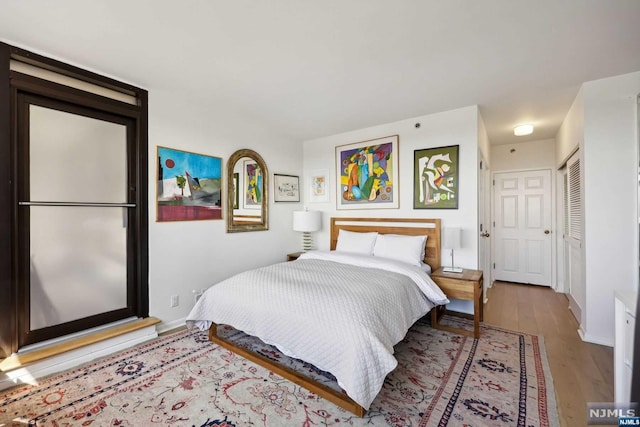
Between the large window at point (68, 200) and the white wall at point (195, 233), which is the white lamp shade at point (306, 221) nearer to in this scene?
the white wall at point (195, 233)

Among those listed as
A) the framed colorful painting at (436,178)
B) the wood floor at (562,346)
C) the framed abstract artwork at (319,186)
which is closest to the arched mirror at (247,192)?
the framed abstract artwork at (319,186)

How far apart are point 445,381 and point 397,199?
7.26 feet

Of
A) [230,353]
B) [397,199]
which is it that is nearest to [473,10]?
[397,199]

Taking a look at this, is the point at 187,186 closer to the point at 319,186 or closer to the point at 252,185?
the point at 252,185

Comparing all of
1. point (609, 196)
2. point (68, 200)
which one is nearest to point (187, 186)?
point (68, 200)

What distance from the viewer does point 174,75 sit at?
104 inches

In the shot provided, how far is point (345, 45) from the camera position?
2.16 meters

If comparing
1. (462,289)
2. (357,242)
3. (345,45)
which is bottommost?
(462,289)

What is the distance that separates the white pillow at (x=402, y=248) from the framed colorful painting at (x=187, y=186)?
197 centimetres

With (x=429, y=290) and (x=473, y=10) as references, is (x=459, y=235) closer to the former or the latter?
(x=429, y=290)

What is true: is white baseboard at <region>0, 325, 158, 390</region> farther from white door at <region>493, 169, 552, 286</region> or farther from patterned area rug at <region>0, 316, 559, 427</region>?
white door at <region>493, 169, 552, 286</region>

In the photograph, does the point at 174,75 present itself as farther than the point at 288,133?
No

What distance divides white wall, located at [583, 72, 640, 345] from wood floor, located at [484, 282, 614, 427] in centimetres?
29

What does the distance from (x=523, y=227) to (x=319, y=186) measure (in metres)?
3.48
